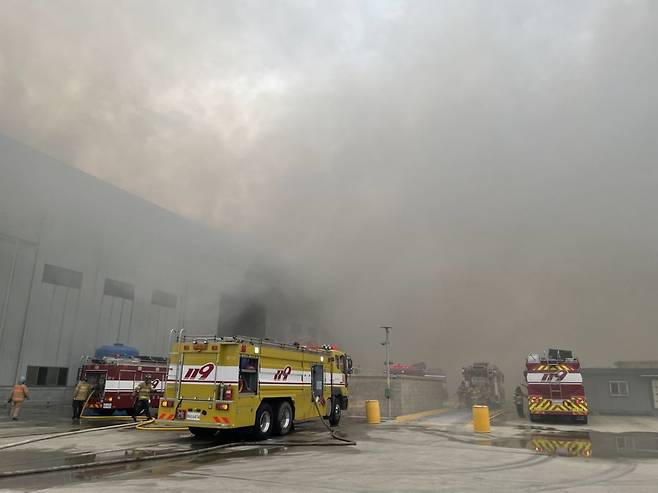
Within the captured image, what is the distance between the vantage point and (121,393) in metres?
16.7

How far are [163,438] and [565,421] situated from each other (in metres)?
14.7

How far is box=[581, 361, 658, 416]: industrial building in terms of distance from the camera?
953 inches

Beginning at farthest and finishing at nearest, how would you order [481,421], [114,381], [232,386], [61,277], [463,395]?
1. [463,395]
2. [61,277]
3. [114,381]
4. [481,421]
5. [232,386]

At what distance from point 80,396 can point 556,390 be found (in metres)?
16.8

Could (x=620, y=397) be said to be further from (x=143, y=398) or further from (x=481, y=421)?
(x=143, y=398)

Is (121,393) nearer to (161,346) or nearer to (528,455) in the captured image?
(161,346)

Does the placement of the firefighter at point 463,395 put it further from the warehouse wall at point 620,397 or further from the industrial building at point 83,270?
the industrial building at point 83,270

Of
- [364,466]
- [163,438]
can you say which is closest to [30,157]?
[163,438]

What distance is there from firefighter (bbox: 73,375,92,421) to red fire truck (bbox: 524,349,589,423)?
15.8m

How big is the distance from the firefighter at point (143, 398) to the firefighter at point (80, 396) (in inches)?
61.7

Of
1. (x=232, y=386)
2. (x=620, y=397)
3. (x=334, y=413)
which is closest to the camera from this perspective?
(x=232, y=386)

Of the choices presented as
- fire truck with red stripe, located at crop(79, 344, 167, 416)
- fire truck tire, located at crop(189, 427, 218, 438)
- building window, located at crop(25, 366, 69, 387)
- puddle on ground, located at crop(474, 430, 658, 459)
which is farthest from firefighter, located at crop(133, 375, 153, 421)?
puddle on ground, located at crop(474, 430, 658, 459)

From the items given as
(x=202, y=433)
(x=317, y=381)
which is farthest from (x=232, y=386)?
(x=317, y=381)

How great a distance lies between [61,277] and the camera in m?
20.2
